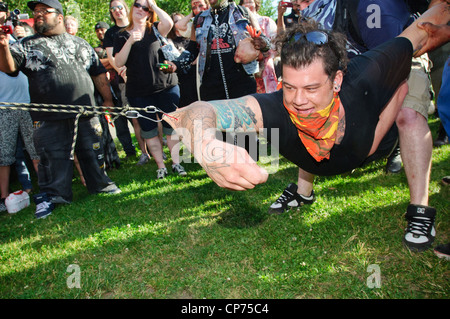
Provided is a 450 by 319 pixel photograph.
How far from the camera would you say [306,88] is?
7.11ft

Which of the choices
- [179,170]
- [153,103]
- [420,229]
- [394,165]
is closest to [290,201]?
[420,229]

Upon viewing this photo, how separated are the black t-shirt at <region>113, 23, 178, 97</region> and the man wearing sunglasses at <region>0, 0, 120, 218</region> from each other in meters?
0.47

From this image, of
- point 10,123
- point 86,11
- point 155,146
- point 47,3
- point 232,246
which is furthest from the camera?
point 86,11

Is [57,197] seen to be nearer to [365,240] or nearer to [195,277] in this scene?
[195,277]

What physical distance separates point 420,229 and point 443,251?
0.22 metres

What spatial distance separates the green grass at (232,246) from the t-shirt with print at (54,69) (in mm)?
1462

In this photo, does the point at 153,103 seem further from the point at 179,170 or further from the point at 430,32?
the point at 430,32

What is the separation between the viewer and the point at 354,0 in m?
2.90

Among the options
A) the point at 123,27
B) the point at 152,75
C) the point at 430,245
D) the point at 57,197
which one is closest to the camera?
the point at 430,245

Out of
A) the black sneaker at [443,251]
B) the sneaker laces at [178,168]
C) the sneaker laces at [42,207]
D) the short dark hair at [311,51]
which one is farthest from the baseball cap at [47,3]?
the black sneaker at [443,251]

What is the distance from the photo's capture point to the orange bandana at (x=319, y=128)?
224 cm

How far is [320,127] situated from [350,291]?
3.92 feet

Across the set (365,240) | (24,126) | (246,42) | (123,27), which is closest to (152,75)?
(123,27)

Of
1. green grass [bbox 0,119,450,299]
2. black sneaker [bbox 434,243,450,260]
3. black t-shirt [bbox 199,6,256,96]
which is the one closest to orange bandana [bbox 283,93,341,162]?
green grass [bbox 0,119,450,299]
